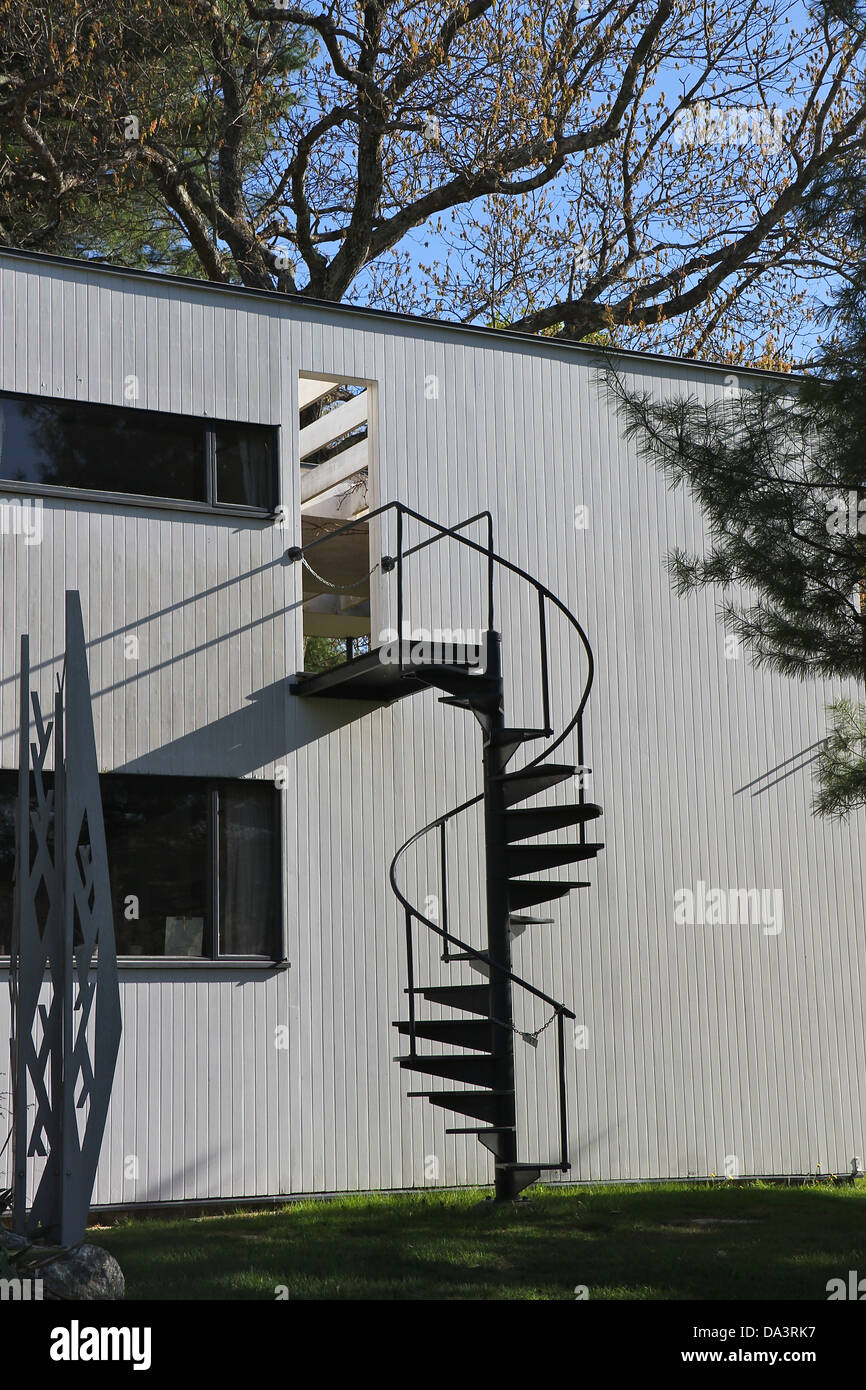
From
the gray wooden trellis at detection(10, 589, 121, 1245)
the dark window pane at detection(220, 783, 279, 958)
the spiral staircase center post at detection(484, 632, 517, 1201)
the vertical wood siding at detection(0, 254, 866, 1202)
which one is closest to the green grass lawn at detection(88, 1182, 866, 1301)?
the spiral staircase center post at detection(484, 632, 517, 1201)

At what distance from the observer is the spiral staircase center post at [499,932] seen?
8383mm

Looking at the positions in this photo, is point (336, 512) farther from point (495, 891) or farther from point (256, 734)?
point (495, 891)

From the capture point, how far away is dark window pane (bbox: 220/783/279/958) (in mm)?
9133

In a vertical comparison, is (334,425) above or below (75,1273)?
above

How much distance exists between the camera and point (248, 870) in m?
9.25

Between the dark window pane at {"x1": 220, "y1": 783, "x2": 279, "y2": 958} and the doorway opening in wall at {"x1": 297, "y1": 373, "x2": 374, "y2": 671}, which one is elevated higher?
the doorway opening in wall at {"x1": 297, "y1": 373, "x2": 374, "y2": 671}

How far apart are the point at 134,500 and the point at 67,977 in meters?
4.41

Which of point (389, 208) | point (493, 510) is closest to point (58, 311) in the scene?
point (493, 510)

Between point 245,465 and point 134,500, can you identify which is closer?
point 134,500

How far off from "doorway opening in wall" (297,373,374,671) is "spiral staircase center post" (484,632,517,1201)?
169cm

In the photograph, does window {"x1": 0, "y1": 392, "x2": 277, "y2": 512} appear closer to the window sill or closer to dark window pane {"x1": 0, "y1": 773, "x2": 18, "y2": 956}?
the window sill

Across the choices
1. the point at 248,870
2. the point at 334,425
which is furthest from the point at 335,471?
the point at 248,870

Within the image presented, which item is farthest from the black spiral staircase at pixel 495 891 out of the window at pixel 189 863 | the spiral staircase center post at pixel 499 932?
the window at pixel 189 863
